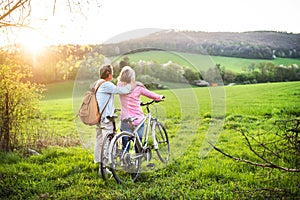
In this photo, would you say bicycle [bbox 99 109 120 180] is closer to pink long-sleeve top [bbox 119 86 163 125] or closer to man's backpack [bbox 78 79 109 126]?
man's backpack [bbox 78 79 109 126]

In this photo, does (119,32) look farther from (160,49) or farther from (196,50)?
(196,50)

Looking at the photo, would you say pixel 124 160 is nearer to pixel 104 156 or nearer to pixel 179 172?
pixel 104 156

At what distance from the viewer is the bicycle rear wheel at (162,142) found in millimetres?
6034

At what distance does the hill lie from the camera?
19.5ft

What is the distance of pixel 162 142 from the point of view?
619 cm

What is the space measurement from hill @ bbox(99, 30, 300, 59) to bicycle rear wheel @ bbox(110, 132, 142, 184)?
1.59m

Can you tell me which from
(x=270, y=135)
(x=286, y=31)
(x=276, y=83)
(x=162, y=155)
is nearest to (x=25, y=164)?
(x=162, y=155)

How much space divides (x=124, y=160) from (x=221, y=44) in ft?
36.0

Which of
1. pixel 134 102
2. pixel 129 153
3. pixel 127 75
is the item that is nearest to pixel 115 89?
pixel 127 75

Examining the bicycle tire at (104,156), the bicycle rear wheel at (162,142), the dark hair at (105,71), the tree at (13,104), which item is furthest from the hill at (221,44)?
the tree at (13,104)

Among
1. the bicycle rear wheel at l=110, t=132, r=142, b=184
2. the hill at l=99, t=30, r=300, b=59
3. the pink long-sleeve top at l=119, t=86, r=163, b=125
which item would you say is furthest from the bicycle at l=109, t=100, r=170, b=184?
the hill at l=99, t=30, r=300, b=59

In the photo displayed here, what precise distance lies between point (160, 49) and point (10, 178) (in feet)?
10.8

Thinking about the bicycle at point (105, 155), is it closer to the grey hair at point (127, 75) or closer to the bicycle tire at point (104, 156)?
the bicycle tire at point (104, 156)

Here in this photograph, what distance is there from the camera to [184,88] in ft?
20.6
